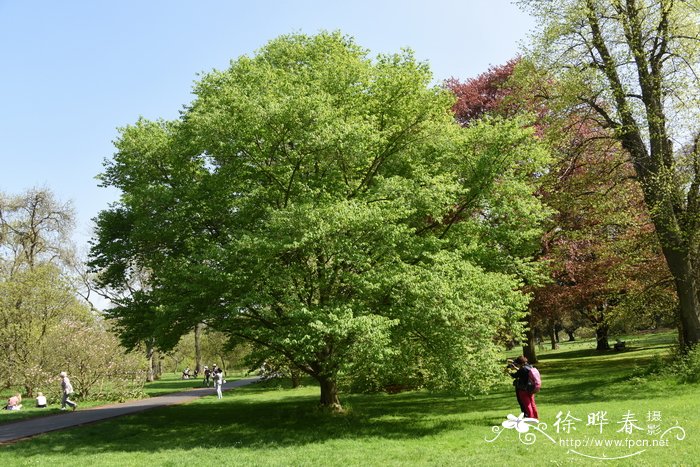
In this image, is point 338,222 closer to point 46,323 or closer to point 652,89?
point 652,89

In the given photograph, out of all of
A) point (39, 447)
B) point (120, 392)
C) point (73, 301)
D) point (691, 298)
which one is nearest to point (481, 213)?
point (691, 298)

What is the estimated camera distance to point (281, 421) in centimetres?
1759

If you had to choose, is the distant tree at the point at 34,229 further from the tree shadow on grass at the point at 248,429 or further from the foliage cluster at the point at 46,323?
the tree shadow on grass at the point at 248,429

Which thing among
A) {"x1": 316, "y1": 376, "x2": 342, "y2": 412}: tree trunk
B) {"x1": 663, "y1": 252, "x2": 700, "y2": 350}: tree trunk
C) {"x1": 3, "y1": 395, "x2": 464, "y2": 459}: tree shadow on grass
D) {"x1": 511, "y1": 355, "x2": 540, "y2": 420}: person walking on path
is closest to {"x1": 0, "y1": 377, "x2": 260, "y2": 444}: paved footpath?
{"x1": 3, "y1": 395, "x2": 464, "y2": 459}: tree shadow on grass

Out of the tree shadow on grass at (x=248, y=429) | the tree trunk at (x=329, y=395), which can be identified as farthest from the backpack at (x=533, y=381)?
the tree trunk at (x=329, y=395)

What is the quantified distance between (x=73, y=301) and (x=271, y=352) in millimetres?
23204

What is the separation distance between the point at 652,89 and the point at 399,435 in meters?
15.7

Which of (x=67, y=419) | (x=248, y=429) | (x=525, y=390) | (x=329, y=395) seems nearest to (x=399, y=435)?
(x=525, y=390)

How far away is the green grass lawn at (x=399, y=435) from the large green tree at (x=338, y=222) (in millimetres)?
1606

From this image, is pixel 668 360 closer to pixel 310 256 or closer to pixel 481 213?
pixel 481 213

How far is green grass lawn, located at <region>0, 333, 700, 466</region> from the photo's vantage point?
10438 mm

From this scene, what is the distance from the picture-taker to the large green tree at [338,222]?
14062 mm

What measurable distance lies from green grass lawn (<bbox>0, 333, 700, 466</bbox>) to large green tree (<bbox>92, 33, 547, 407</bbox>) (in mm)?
1606

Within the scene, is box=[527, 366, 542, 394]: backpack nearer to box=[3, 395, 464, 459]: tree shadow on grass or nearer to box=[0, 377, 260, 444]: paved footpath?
box=[3, 395, 464, 459]: tree shadow on grass
